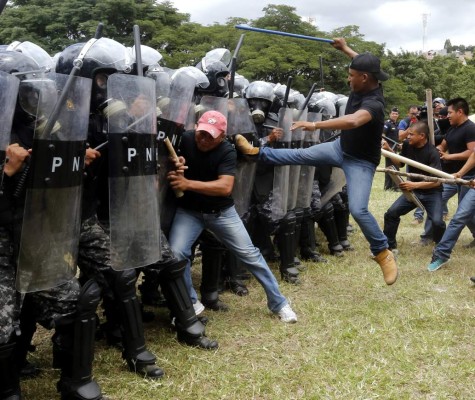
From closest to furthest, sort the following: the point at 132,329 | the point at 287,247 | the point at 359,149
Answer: the point at 132,329 → the point at 359,149 → the point at 287,247

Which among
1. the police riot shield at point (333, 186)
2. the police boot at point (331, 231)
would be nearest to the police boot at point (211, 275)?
the police riot shield at point (333, 186)

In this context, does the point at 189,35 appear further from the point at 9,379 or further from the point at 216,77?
the point at 9,379

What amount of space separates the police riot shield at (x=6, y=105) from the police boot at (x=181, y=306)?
1582 mm

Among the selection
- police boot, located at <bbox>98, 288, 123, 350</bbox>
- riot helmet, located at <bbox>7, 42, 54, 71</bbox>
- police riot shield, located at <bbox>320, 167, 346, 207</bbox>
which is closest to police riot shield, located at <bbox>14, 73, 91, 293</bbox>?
police boot, located at <bbox>98, 288, 123, 350</bbox>

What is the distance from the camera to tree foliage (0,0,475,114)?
22828 millimetres

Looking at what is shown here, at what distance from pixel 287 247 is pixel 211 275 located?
4.14ft

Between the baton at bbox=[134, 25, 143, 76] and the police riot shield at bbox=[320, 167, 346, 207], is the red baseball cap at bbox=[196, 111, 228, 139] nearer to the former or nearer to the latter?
the baton at bbox=[134, 25, 143, 76]

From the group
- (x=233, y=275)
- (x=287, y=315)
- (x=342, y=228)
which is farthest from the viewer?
(x=342, y=228)

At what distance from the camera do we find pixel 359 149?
17.1 ft

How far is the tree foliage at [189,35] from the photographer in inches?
899

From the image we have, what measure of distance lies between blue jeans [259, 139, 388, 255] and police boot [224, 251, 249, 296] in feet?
3.45

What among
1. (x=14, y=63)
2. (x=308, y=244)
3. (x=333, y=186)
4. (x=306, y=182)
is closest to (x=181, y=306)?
(x=14, y=63)

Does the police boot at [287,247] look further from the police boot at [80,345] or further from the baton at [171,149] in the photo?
the police boot at [80,345]

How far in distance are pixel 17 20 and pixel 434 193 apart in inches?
798
